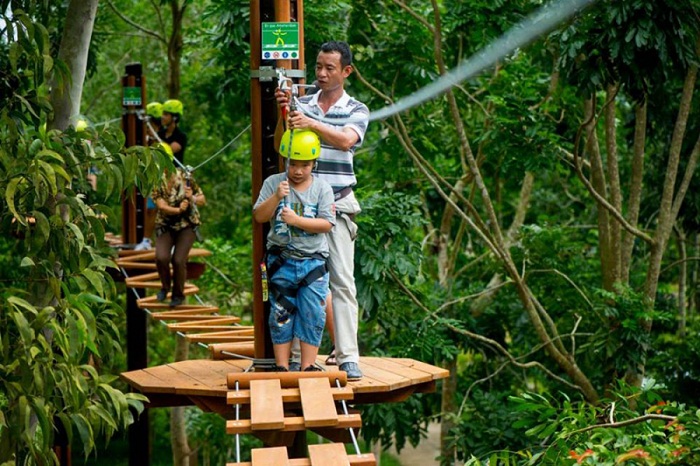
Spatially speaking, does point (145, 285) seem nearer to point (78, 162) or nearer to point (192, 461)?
point (78, 162)

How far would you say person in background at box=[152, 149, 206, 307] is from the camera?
885 cm

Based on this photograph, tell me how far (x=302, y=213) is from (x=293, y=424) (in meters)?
1.06

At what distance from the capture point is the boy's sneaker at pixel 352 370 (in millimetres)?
6191

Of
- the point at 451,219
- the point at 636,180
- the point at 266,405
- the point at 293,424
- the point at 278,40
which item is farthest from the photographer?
the point at 451,219

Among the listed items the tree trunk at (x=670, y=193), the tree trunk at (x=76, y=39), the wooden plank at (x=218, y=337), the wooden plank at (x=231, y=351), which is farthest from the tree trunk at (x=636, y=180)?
the tree trunk at (x=76, y=39)

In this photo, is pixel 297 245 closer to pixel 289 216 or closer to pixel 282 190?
pixel 289 216

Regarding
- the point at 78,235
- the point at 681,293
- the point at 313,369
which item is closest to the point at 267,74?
the point at 313,369

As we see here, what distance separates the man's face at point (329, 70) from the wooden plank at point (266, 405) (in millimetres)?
1499

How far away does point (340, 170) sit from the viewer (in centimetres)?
619

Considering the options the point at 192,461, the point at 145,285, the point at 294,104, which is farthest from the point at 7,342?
the point at 192,461

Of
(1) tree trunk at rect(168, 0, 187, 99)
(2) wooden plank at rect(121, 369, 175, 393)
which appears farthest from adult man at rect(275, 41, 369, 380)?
(1) tree trunk at rect(168, 0, 187, 99)

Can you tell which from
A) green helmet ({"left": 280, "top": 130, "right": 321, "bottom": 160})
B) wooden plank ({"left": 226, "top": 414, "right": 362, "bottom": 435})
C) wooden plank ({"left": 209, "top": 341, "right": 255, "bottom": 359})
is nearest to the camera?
wooden plank ({"left": 226, "top": 414, "right": 362, "bottom": 435})

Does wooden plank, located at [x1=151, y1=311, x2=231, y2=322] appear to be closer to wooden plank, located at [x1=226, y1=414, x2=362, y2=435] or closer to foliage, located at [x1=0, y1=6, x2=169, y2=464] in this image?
foliage, located at [x1=0, y1=6, x2=169, y2=464]

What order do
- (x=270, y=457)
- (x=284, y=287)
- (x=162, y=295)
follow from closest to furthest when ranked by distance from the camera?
(x=270, y=457) < (x=284, y=287) < (x=162, y=295)
